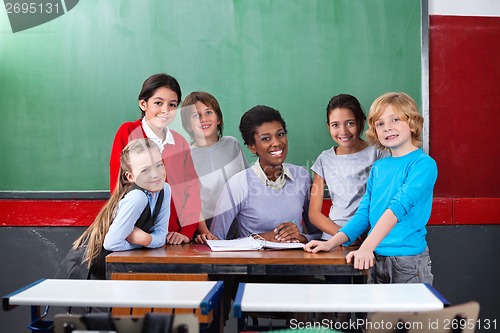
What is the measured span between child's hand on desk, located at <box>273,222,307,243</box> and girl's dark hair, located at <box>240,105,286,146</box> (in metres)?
0.58

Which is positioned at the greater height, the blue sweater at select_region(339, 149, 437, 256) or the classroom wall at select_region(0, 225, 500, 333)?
the blue sweater at select_region(339, 149, 437, 256)

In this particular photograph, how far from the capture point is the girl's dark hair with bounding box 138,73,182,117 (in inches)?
124

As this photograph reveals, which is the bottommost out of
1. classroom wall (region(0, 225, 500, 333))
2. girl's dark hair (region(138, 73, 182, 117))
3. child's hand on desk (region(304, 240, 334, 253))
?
classroom wall (region(0, 225, 500, 333))

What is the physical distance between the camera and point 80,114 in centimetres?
347

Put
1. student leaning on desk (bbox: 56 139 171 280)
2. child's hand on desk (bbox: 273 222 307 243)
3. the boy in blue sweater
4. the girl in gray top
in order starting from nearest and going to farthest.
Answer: the boy in blue sweater, student leaning on desk (bbox: 56 139 171 280), child's hand on desk (bbox: 273 222 307 243), the girl in gray top

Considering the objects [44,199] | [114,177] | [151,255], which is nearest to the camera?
[151,255]

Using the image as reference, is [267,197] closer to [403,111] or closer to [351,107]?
[351,107]

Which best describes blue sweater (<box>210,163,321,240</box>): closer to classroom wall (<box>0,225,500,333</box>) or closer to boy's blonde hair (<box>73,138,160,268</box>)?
boy's blonde hair (<box>73,138,160,268</box>)

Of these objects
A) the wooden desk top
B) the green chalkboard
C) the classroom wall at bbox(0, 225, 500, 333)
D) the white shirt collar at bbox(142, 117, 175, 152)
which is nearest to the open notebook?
the wooden desk top

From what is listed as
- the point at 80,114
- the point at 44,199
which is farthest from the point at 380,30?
the point at 44,199

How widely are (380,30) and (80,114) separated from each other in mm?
1950

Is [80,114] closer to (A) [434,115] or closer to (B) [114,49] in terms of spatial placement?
(B) [114,49]

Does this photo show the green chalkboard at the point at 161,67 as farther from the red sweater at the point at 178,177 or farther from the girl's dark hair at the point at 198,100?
the red sweater at the point at 178,177

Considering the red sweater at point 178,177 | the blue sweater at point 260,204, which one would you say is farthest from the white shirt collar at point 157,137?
the blue sweater at point 260,204
